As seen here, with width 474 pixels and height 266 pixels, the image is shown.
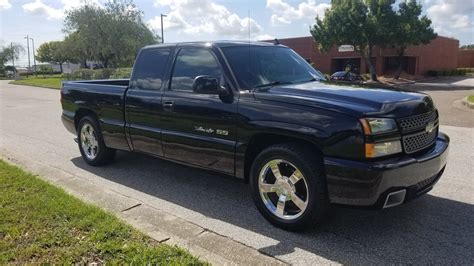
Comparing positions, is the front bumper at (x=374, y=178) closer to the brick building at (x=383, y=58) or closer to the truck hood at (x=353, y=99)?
the truck hood at (x=353, y=99)

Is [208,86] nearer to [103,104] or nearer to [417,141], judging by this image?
[417,141]

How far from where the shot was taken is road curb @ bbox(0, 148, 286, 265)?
3492 mm

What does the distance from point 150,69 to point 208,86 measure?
1.50 meters

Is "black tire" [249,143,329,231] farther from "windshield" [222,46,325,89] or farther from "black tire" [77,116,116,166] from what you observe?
"black tire" [77,116,116,166]

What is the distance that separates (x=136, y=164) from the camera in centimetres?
670

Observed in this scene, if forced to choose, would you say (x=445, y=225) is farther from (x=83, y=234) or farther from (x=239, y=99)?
(x=83, y=234)

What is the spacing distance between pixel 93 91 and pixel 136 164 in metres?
1.29

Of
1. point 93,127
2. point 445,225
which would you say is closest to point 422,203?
point 445,225

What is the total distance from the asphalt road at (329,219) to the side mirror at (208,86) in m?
1.17

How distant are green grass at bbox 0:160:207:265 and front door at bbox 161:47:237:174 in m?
1.15

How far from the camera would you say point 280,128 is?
3924mm

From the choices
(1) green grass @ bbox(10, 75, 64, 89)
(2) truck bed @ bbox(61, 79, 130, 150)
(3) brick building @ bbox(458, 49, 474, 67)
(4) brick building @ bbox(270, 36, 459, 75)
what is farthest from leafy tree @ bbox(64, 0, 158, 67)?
(3) brick building @ bbox(458, 49, 474, 67)

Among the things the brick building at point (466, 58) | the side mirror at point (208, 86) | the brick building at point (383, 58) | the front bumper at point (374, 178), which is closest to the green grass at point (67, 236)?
the front bumper at point (374, 178)

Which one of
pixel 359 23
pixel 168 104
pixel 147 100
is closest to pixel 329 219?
pixel 168 104
